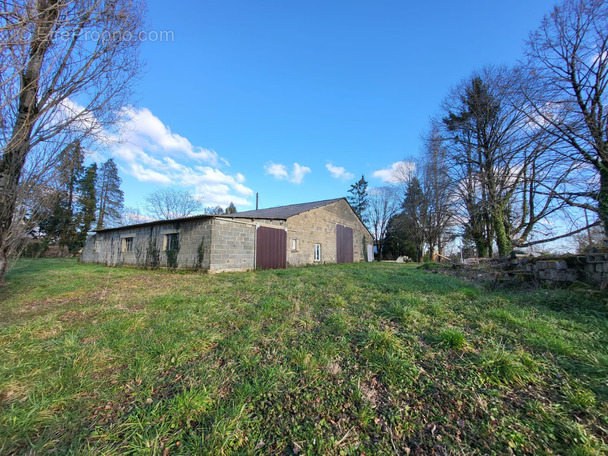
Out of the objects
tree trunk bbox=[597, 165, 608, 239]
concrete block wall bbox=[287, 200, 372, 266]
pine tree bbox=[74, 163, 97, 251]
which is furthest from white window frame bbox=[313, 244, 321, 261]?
pine tree bbox=[74, 163, 97, 251]

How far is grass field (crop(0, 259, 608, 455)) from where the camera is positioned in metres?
1.57

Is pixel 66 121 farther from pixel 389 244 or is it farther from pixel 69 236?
pixel 389 244

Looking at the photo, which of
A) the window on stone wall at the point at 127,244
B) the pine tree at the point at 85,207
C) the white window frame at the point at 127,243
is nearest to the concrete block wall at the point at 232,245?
the white window frame at the point at 127,243

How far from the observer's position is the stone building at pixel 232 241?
1078 cm

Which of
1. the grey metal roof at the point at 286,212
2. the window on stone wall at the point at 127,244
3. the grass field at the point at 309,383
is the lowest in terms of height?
the grass field at the point at 309,383

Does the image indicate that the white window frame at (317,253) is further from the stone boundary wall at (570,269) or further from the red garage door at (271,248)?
the stone boundary wall at (570,269)

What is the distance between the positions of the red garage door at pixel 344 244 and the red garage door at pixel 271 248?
6.33 metres

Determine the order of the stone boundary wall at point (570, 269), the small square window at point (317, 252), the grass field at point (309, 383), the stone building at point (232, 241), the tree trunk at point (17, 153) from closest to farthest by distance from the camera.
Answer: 1. the grass field at point (309, 383)
2. the tree trunk at point (17, 153)
3. the stone boundary wall at point (570, 269)
4. the stone building at point (232, 241)
5. the small square window at point (317, 252)

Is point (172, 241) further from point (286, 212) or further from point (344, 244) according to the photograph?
point (344, 244)

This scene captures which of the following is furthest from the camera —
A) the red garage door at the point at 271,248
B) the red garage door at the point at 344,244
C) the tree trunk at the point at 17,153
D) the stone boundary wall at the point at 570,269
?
the red garage door at the point at 344,244

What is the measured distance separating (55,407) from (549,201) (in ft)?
46.3

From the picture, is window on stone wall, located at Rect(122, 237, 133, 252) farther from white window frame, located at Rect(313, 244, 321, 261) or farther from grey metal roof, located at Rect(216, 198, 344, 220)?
white window frame, located at Rect(313, 244, 321, 261)

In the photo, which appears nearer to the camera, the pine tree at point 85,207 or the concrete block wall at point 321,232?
the concrete block wall at point 321,232

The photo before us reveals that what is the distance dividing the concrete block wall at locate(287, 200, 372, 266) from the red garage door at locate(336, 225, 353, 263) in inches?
17.3
